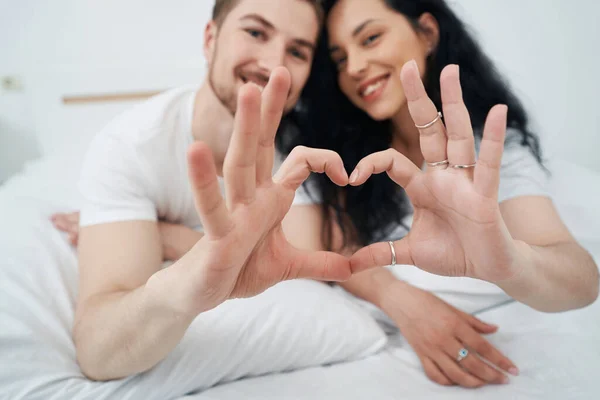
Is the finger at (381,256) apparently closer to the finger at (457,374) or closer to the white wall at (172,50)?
the finger at (457,374)

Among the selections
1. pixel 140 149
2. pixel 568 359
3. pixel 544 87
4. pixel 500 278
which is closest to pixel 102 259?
pixel 140 149

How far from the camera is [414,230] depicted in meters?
0.57

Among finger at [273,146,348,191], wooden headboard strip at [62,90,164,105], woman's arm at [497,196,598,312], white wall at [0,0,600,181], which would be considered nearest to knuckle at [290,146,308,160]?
finger at [273,146,348,191]

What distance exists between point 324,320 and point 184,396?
0.91 ft

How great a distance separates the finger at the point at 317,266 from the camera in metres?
0.55

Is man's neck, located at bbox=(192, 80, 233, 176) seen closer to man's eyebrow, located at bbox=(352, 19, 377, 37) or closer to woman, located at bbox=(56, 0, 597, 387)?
woman, located at bbox=(56, 0, 597, 387)

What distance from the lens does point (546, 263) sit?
60 centimetres

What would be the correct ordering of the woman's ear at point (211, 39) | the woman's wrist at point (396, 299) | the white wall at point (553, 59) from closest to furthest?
the woman's wrist at point (396, 299) → the woman's ear at point (211, 39) → the white wall at point (553, 59)

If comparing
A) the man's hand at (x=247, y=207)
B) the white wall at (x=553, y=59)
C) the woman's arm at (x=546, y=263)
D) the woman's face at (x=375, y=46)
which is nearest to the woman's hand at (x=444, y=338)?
the woman's arm at (x=546, y=263)

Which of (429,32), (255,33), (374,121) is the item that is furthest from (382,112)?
(255,33)

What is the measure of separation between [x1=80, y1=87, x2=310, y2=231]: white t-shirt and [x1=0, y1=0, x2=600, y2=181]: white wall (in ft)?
2.04

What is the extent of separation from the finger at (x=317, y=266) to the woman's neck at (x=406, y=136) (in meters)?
0.58

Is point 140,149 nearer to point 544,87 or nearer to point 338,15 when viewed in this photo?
point 338,15

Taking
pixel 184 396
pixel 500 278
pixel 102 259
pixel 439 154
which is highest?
pixel 439 154
